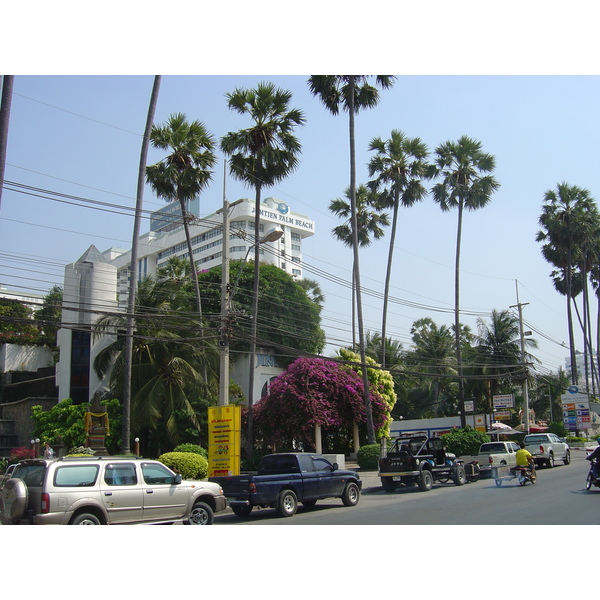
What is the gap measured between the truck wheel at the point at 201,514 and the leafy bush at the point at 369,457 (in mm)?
18328

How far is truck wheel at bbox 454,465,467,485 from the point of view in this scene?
79.9 ft

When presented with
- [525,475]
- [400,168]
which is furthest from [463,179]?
[525,475]

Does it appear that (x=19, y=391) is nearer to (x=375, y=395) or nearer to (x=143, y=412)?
(x=143, y=412)

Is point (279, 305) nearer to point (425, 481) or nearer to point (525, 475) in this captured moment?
point (425, 481)

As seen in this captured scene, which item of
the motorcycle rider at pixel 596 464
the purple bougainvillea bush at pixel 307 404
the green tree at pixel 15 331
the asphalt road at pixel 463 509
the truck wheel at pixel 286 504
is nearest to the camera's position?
the asphalt road at pixel 463 509

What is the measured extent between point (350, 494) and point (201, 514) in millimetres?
5952

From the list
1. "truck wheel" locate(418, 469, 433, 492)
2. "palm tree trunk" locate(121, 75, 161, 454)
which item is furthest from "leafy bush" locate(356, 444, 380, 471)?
"palm tree trunk" locate(121, 75, 161, 454)

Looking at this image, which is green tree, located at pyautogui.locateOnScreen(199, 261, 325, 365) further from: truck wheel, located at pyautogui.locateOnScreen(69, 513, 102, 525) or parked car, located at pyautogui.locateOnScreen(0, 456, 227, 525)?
truck wheel, located at pyautogui.locateOnScreen(69, 513, 102, 525)

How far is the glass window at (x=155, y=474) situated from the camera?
42.6 feet

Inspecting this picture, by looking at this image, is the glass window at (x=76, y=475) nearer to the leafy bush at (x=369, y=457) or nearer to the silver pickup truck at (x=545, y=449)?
the leafy bush at (x=369, y=457)

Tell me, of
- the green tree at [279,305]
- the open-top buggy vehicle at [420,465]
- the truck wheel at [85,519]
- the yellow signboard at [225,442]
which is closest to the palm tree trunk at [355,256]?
the open-top buggy vehicle at [420,465]

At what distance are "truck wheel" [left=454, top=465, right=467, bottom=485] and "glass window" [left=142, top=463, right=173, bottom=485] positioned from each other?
1430cm

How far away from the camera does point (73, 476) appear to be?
1173 cm

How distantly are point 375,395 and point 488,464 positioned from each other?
10.7 meters
